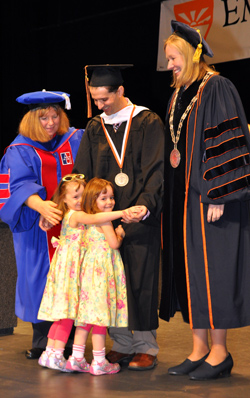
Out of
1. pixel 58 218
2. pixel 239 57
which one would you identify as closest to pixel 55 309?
pixel 58 218

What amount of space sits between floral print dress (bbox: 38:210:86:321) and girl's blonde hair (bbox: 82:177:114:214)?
164mm

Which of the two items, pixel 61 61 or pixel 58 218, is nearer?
pixel 58 218

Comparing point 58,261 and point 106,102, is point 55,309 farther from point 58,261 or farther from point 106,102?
point 106,102

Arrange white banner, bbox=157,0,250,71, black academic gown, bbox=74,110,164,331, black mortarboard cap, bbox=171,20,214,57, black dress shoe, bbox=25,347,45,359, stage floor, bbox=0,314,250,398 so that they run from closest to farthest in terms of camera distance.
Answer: stage floor, bbox=0,314,250,398 < black mortarboard cap, bbox=171,20,214,57 < black academic gown, bbox=74,110,164,331 < black dress shoe, bbox=25,347,45,359 < white banner, bbox=157,0,250,71

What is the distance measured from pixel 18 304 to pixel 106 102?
1.41 metres

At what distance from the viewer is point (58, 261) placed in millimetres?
3781

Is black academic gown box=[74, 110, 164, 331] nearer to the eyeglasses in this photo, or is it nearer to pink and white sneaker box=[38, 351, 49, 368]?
the eyeglasses

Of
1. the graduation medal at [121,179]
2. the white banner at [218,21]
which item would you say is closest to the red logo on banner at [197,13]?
the white banner at [218,21]

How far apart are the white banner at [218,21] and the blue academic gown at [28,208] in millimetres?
3336

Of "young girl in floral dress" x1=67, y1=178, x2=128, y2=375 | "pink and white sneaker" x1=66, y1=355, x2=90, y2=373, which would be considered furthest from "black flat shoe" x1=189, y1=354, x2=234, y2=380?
"pink and white sneaker" x1=66, y1=355, x2=90, y2=373

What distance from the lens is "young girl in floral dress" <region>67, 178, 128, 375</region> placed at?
362cm

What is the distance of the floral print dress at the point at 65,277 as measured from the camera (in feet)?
12.1

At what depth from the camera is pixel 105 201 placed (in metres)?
3.70

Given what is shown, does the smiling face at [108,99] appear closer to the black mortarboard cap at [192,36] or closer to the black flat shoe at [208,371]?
the black mortarboard cap at [192,36]
